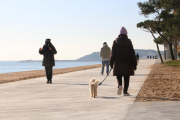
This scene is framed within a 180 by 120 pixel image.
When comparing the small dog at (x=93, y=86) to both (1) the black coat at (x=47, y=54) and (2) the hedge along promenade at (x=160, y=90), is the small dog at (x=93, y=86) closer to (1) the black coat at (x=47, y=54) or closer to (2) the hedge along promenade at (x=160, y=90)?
(2) the hedge along promenade at (x=160, y=90)

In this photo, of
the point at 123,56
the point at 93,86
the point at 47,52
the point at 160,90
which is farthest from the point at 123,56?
the point at 47,52

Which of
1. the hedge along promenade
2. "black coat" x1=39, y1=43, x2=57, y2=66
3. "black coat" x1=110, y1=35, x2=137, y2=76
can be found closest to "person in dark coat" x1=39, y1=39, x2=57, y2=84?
"black coat" x1=39, y1=43, x2=57, y2=66

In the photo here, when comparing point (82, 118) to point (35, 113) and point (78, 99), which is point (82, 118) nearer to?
point (35, 113)

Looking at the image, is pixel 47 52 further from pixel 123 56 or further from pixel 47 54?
pixel 123 56

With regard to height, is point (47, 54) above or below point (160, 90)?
above

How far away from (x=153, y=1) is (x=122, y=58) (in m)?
31.2

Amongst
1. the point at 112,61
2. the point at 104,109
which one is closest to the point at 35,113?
the point at 104,109

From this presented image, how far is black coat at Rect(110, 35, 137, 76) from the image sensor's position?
8109 millimetres

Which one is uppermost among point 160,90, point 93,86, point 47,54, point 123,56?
point 47,54

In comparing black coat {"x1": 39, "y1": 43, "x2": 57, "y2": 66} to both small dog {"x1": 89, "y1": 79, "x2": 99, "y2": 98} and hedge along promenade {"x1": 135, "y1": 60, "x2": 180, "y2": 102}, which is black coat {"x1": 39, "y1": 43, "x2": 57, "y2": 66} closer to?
hedge along promenade {"x1": 135, "y1": 60, "x2": 180, "y2": 102}

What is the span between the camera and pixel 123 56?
8.17 meters

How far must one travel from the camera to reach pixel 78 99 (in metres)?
7.86

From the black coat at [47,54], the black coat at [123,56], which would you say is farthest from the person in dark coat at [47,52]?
the black coat at [123,56]

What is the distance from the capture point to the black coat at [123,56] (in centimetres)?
811
